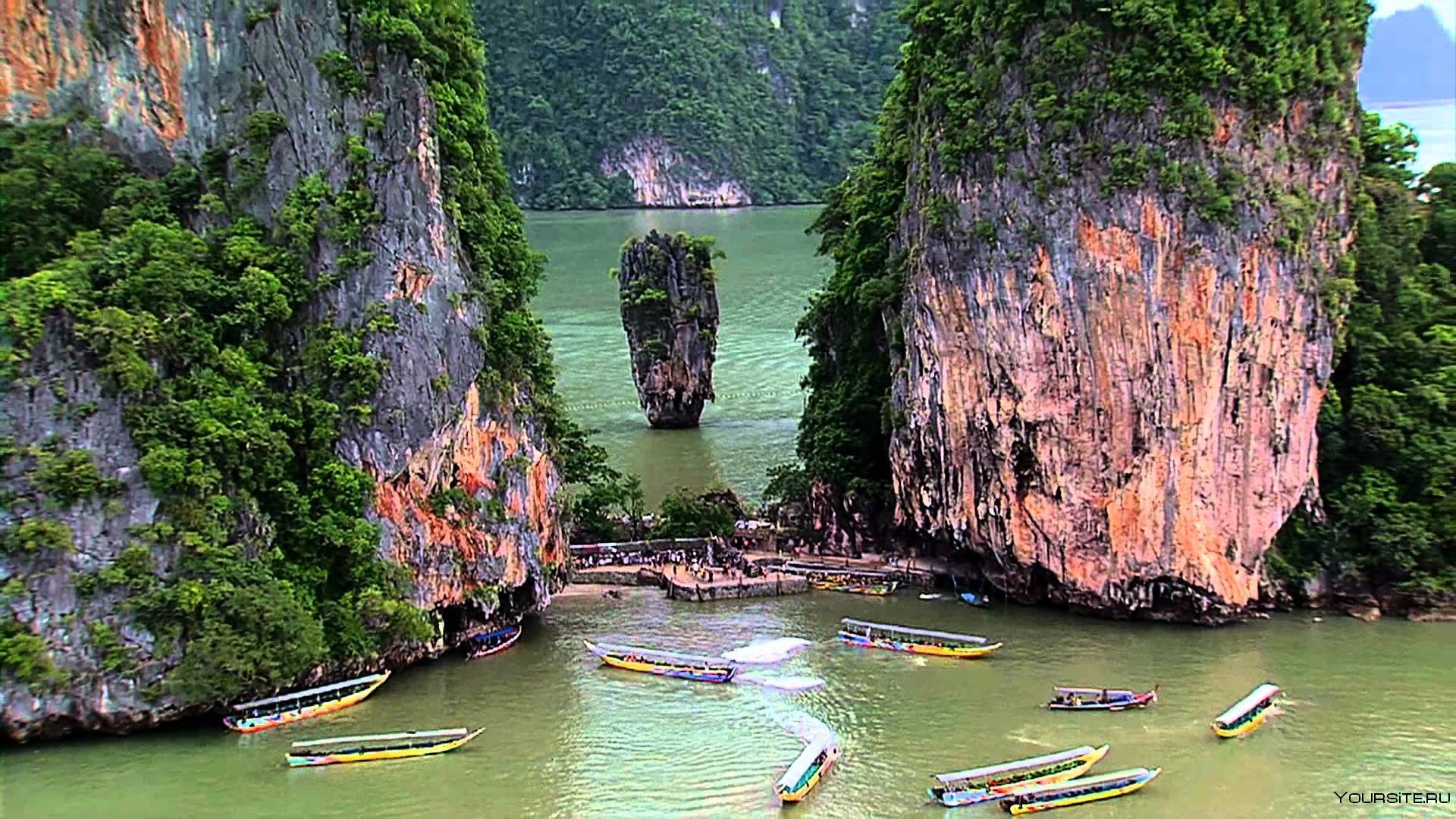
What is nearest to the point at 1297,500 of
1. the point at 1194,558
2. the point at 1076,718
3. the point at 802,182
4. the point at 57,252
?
the point at 1194,558

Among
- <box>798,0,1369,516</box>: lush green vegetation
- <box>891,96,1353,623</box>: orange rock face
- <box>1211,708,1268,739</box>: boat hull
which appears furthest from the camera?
<box>891,96,1353,623</box>: orange rock face

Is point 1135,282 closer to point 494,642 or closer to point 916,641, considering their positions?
point 916,641

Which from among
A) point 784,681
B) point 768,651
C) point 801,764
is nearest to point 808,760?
point 801,764

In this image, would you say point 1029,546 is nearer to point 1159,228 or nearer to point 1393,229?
point 1159,228

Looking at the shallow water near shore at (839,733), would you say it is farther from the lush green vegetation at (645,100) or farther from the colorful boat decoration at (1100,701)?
the lush green vegetation at (645,100)

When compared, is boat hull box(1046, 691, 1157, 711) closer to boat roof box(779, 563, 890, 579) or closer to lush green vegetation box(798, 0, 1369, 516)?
boat roof box(779, 563, 890, 579)

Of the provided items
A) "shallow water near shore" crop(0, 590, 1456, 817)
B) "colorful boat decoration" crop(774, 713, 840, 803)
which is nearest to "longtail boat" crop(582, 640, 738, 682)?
"shallow water near shore" crop(0, 590, 1456, 817)

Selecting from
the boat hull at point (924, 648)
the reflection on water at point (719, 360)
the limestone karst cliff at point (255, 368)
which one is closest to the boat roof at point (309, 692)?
the limestone karst cliff at point (255, 368)
